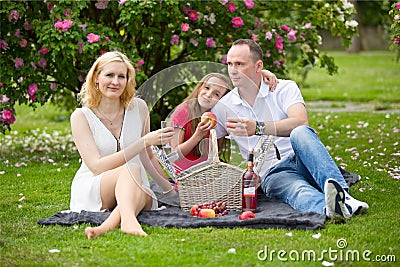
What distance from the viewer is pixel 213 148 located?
13.4 ft

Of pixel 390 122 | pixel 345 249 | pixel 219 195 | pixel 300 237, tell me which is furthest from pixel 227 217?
pixel 390 122

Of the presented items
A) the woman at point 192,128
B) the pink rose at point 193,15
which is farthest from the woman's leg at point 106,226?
the pink rose at point 193,15

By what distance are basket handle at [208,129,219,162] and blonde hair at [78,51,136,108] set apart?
0.58 metres

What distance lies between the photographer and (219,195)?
13.6ft

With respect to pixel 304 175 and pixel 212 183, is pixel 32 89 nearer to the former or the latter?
pixel 212 183

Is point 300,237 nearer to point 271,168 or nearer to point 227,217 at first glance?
point 227,217

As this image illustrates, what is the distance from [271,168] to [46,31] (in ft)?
8.43

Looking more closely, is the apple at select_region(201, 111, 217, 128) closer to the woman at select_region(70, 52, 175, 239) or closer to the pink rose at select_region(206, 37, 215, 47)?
the woman at select_region(70, 52, 175, 239)

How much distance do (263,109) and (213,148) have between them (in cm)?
50

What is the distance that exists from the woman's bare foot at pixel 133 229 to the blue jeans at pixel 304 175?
984mm

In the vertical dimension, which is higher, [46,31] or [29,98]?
[46,31]

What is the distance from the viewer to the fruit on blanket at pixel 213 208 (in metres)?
4.05

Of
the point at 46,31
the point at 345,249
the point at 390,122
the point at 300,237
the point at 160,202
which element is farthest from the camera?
the point at 390,122

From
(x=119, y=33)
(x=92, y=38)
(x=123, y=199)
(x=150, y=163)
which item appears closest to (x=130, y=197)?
(x=123, y=199)
